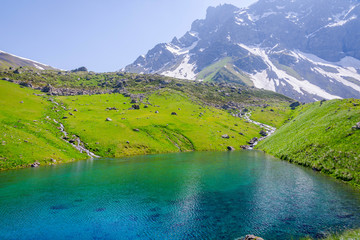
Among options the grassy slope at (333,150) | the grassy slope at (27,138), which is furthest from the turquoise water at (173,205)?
the grassy slope at (27,138)

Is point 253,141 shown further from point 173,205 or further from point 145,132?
point 173,205

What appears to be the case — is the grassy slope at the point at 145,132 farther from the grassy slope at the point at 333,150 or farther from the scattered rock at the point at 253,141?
the grassy slope at the point at 333,150

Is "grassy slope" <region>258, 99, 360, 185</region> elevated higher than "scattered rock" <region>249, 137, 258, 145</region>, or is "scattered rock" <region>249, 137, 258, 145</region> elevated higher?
"grassy slope" <region>258, 99, 360, 185</region>

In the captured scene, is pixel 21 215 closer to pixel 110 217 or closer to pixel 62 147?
pixel 110 217

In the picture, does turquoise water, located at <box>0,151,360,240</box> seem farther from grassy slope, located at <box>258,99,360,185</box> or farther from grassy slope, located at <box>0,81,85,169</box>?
grassy slope, located at <box>0,81,85,169</box>

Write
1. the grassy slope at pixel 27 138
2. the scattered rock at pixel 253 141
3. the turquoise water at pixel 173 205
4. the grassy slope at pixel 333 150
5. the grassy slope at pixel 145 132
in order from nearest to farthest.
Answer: the turquoise water at pixel 173 205
the grassy slope at pixel 333 150
the grassy slope at pixel 27 138
the grassy slope at pixel 145 132
the scattered rock at pixel 253 141

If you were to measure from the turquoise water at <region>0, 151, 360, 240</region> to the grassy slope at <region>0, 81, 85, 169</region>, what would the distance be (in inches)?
408

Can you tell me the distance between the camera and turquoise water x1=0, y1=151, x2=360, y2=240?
27.4 meters

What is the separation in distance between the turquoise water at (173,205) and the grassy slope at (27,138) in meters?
10.4

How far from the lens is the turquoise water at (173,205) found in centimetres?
2742

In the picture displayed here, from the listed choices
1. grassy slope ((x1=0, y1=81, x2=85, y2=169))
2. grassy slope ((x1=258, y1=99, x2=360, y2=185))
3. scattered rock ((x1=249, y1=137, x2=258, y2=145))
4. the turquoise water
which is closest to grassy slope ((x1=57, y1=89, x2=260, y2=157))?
scattered rock ((x1=249, y1=137, x2=258, y2=145))

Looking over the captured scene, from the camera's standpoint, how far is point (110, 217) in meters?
32.0

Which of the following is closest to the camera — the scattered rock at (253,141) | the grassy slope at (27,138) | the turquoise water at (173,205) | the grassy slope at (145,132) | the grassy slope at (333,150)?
the turquoise water at (173,205)

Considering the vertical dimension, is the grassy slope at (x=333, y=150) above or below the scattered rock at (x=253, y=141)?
above
